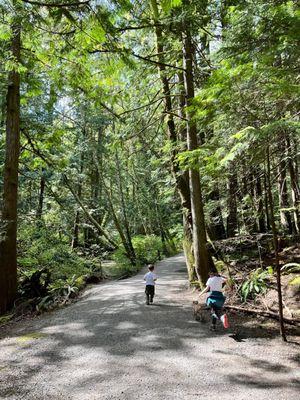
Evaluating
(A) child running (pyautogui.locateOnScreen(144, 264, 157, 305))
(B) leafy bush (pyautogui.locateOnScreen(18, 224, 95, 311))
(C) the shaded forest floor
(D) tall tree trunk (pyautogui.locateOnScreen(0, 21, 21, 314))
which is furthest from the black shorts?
(D) tall tree trunk (pyautogui.locateOnScreen(0, 21, 21, 314))

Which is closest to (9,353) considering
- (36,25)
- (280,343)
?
(280,343)

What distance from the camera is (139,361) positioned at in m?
5.97

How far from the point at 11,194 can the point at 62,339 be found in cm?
556

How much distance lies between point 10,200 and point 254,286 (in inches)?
320

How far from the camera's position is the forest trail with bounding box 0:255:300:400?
496 cm

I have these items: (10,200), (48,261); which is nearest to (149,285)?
(10,200)

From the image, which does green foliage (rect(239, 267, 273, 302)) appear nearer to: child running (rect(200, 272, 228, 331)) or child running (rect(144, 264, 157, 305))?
child running (rect(200, 272, 228, 331))

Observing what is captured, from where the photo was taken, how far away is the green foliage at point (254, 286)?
931 cm

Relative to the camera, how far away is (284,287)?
30.0 feet

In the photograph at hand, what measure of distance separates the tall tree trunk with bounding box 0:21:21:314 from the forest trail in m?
1.91

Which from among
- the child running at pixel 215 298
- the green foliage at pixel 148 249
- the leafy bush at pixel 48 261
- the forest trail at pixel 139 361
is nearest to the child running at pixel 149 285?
the forest trail at pixel 139 361

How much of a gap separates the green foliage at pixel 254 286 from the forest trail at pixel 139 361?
171 centimetres

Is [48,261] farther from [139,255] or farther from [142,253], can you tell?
[142,253]

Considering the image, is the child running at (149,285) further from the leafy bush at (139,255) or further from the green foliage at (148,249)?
the green foliage at (148,249)
